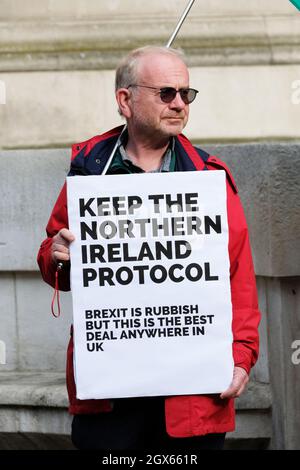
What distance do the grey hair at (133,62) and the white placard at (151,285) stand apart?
0.40 metres

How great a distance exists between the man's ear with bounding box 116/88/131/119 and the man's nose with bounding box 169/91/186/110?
195 mm

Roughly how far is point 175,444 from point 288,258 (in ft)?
5.62

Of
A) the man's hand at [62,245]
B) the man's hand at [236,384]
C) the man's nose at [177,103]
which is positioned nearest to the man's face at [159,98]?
the man's nose at [177,103]

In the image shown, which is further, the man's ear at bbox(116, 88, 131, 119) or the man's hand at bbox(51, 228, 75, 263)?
the man's ear at bbox(116, 88, 131, 119)

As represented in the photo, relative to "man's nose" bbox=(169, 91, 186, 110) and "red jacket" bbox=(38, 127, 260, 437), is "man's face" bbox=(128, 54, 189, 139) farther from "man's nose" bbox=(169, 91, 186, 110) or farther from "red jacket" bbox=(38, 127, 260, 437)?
"red jacket" bbox=(38, 127, 260, 437)

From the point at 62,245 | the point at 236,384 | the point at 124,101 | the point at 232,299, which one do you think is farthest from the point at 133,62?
the point at 236,384

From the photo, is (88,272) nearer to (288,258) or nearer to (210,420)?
(210,420)

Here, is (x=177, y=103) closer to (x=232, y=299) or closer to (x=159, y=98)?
(x=159, y=98)

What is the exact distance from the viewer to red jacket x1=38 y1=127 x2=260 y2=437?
4.20 metres

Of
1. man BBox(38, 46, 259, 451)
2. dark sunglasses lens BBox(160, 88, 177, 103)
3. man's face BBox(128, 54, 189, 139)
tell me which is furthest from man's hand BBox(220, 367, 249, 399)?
dark sunglasses lens BBox(160, 88, 177, 103)

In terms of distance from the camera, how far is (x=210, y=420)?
4.24 metres

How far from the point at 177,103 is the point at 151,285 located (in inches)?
24.1

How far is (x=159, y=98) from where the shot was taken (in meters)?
4.26
